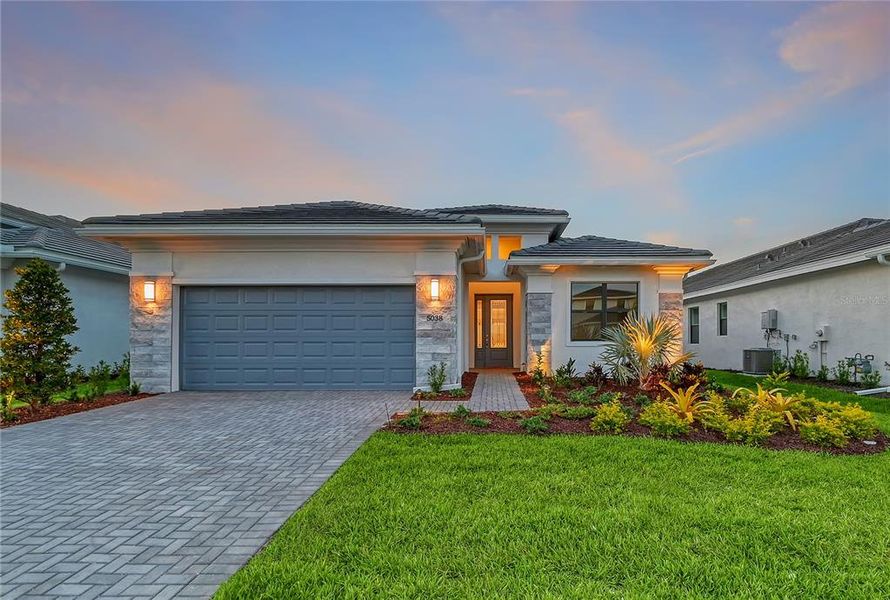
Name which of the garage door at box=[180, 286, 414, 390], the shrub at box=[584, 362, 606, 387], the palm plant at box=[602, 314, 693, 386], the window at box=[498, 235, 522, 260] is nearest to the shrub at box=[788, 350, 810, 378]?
the palm plant at box=[602, 314, 693, 386]

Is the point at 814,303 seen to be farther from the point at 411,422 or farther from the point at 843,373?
the point at 411,422

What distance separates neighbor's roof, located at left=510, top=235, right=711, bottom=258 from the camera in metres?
10.3

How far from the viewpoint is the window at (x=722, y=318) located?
1533cm

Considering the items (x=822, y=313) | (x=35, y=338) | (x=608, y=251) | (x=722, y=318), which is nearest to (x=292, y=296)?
(x=35, y=338)

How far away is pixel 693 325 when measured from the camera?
706 inches

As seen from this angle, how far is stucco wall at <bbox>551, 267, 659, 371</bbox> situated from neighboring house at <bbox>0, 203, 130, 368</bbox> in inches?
478

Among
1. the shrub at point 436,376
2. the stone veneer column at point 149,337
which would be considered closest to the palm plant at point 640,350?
the shrub at point 436,376

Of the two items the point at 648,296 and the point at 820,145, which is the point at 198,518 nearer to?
the point at 648,296

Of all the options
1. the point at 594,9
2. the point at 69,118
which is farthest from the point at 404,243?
the point at 69,118

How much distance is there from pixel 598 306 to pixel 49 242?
14141 mm

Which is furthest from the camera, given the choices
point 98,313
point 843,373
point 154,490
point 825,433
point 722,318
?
point 722,318

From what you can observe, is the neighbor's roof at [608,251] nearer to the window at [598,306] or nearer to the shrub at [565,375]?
the window at [598,306]

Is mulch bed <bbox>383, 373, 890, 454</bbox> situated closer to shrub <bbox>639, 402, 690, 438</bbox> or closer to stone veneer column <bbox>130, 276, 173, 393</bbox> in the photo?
shrub <bbox>639, 402, 690, 438</bbox>

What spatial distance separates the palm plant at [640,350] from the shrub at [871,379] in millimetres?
4179
